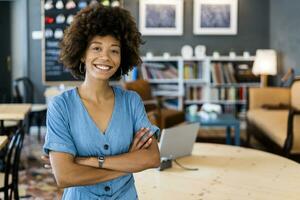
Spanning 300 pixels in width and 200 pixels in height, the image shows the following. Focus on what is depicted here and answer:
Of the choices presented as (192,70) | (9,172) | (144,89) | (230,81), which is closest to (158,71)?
(192,70)

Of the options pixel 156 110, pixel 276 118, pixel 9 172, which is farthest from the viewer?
pixel 156 110

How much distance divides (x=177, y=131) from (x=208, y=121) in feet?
10.7

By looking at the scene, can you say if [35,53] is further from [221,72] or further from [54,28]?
[221,72]

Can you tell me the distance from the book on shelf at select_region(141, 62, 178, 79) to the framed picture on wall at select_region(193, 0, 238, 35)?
0.70 metres

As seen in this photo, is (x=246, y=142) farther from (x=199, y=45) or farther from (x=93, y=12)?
(x=93, y=12)

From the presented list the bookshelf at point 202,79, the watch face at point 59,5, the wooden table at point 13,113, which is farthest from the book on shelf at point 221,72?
the wooden table at point 13,113

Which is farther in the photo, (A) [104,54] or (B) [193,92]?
(B) [193,92]

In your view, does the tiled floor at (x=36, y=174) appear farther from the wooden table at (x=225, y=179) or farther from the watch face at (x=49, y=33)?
the wooden table at (x=225, y=179)

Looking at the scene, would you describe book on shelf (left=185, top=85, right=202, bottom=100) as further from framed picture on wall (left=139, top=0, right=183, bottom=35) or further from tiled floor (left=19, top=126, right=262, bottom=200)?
framed picture on wall (left=139, top=0, right=183, bottom=35)

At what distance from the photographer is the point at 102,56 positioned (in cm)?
160

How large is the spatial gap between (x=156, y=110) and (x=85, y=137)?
498 cm

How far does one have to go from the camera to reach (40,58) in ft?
23.9

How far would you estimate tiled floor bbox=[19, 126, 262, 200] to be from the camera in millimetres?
4309

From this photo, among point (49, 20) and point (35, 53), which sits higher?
point (49, 20)
